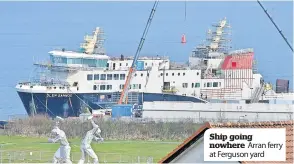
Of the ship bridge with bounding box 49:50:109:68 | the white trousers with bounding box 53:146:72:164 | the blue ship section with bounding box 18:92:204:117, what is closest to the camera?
the white trousers with bounding box 53:146:72:164

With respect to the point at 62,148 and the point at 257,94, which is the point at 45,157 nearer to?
the point at 62,148

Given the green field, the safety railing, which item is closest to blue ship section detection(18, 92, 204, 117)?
the green field

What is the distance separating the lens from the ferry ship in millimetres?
49625

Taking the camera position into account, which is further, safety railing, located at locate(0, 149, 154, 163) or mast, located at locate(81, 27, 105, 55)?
mast, located at locate(81, 27, 105, 55)

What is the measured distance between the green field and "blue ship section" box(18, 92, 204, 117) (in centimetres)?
1002

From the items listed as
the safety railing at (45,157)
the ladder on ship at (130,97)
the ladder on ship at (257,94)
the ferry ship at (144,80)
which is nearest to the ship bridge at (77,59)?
the ferry ship at (144,80)

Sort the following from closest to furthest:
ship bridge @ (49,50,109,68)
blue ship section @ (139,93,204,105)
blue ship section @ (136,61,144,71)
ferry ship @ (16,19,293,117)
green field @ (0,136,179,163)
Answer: green field @ (0,136,179,163), ferry ship @ (16,19,293,117), ship bridge @ (49,50,109,68), blue ship section @ (139,93,204,105), blue ship section @ (136,61,144,71)

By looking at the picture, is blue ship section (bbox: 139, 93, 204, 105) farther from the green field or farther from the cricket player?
the cricket player

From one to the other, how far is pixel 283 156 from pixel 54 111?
115 ft

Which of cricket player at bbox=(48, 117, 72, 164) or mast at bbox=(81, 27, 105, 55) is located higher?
mast at bbox=(81, 27, 105, 55)

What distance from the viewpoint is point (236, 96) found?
53.4m

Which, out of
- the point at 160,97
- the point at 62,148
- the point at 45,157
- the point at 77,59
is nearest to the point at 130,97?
the point at 160,97

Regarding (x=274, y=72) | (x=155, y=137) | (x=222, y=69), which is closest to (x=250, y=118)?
(x=155, y=137)

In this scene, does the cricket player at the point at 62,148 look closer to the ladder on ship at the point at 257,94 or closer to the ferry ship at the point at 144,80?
the ferry ship at the point at 144,80
